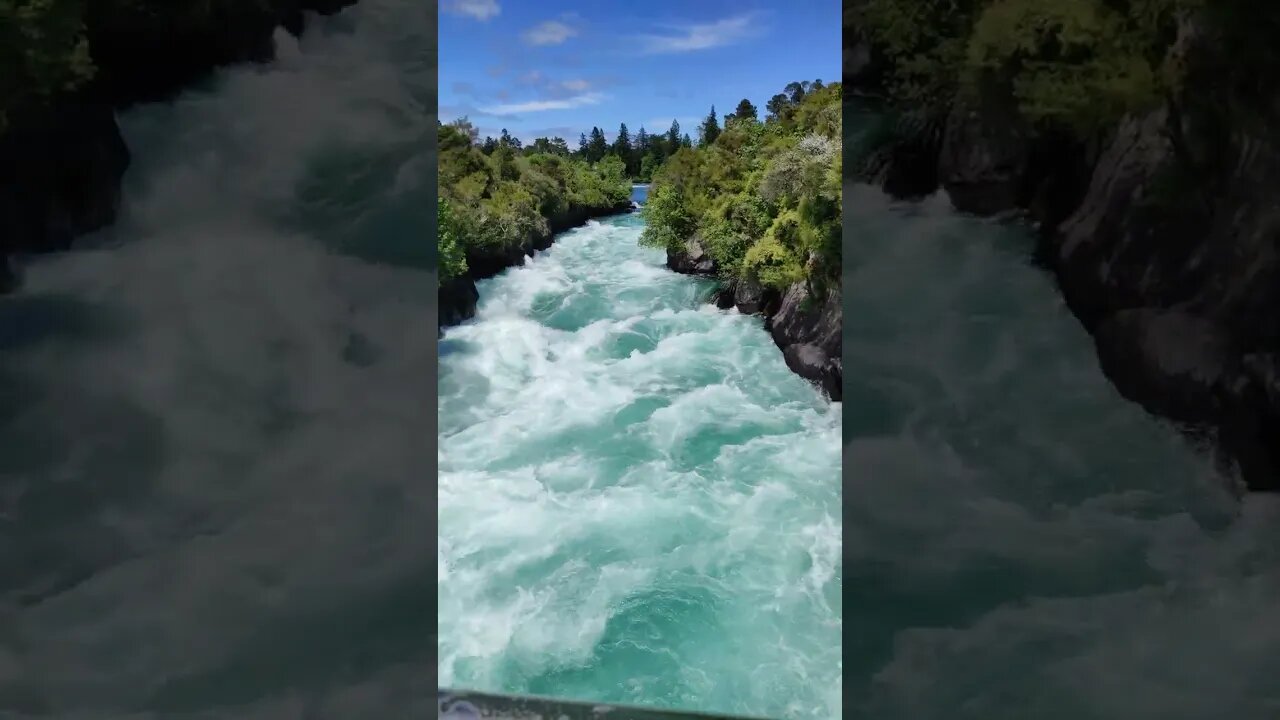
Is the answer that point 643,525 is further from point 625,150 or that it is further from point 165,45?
point 625,150

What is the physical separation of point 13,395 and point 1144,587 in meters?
2.94

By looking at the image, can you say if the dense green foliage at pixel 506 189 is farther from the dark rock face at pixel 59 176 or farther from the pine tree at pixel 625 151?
the dark rock face at pixel 59 176

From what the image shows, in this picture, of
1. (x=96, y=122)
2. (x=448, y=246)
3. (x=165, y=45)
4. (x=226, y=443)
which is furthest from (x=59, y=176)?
(x=448, y=246)

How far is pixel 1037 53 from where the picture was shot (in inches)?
75.2

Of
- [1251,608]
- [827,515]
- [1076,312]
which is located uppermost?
[1076,312]

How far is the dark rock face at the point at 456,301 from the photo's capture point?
8.02 m

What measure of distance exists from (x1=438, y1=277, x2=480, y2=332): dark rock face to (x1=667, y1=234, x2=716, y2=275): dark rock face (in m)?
2.51

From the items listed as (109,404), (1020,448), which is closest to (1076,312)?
(1020,448)

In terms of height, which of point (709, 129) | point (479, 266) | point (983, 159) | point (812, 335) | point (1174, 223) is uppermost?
point (709, 129)

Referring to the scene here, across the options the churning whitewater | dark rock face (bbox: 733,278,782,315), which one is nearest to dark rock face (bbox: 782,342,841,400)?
the churning whitewater

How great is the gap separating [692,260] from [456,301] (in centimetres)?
289

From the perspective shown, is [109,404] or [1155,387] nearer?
[1155,387]

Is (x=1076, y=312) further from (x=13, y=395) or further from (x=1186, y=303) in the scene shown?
(x=13, y=395)

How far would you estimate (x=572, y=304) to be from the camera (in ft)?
28.2
